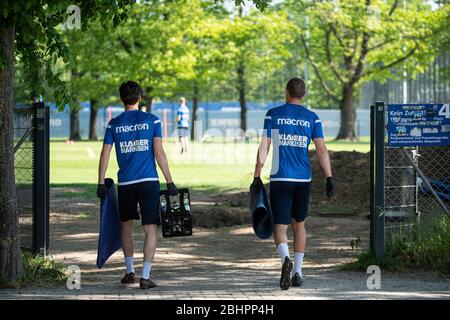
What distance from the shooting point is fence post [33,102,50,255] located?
33.0ft

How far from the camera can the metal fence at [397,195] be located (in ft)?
33.2

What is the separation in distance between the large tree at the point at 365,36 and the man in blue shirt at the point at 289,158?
1196 inches

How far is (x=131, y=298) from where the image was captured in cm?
817

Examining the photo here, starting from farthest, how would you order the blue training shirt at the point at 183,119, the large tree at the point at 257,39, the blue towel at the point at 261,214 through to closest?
1. the large tree at the point at 257,39
2. the blue training shirt at the point at 183,119
3. the blue towel at the point at 261,214

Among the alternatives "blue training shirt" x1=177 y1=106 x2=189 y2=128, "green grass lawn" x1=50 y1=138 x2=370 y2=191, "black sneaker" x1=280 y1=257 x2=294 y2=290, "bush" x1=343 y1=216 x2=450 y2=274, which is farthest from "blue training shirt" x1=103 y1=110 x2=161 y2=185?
"blue training shirt" x1=177 y1=106 x2=189 y2=128

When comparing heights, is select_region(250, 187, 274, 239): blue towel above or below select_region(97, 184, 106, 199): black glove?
below

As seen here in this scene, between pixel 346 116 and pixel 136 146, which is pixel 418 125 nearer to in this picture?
pixel 136 146

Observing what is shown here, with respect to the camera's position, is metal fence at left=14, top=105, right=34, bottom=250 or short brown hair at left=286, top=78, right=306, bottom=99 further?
metal fence at left=14, top=105, right=34, bottom=250

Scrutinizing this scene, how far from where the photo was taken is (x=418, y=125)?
10.3 m

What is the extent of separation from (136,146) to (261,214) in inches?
53.9

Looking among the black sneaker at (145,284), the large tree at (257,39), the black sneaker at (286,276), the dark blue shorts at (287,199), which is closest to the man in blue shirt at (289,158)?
the dark blue shorts at (287,199)

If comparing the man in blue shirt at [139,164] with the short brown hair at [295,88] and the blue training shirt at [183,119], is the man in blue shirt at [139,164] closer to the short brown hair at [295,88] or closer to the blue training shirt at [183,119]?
the short brown hair at [295,88]

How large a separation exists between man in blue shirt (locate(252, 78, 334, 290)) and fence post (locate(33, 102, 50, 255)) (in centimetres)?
241

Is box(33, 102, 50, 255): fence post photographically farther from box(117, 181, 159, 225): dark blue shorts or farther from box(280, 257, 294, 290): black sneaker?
box(280, 257, 294, 290): black sneaker
